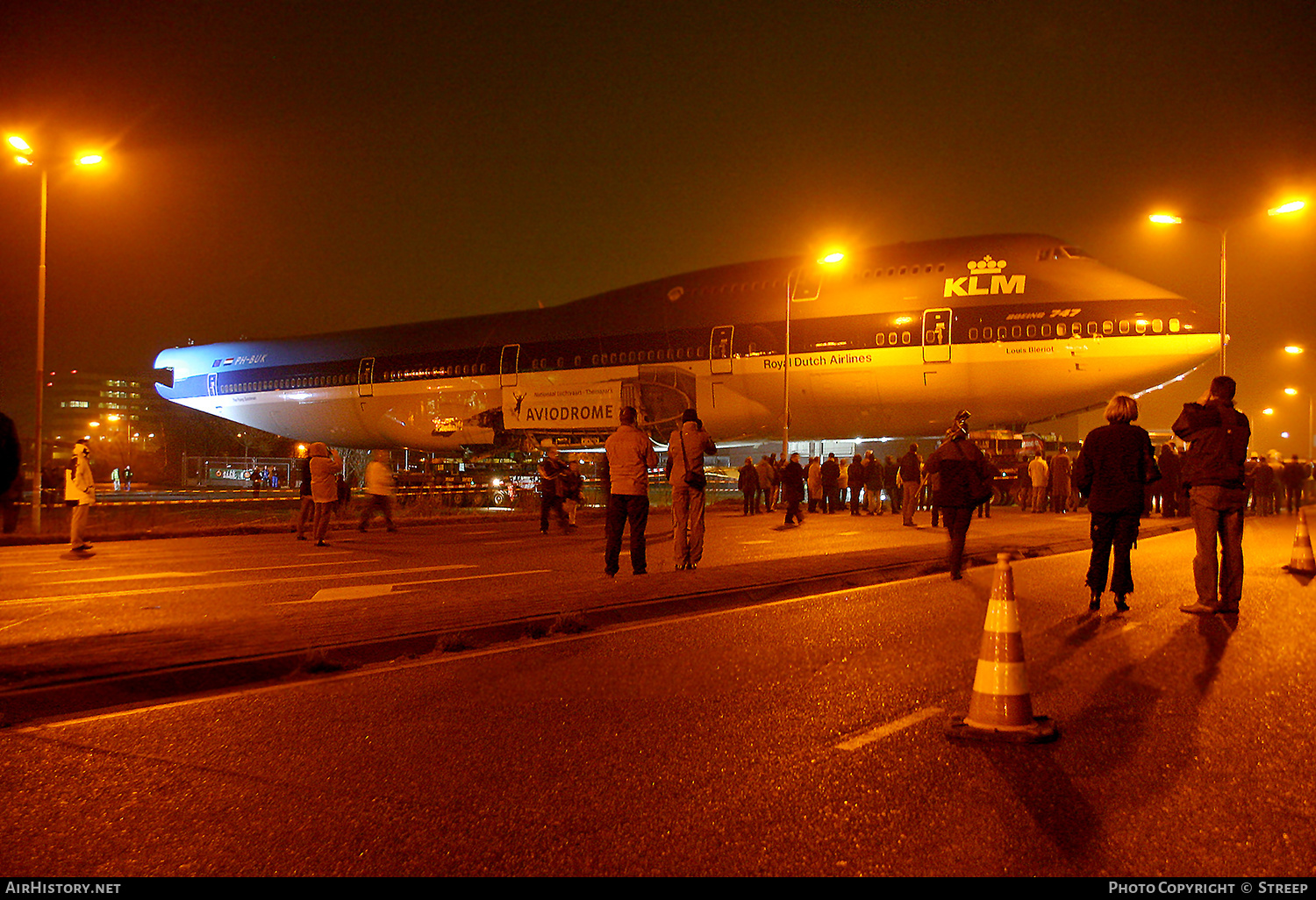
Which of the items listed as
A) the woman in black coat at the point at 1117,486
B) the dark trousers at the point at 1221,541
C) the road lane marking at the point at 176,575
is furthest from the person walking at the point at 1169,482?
the road lane marking at the point at 176,575

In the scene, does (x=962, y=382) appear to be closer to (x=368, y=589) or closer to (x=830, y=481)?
(x=830, y=481)

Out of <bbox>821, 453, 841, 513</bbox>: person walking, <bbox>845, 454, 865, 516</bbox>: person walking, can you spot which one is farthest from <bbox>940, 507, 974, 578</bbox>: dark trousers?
<bbox>821, 453, 841, 513</bbox>: person walking

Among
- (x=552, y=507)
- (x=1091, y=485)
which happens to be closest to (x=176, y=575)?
(x=552, y=507)

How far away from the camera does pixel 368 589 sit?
30.7 feet

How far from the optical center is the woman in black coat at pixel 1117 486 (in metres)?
7.68

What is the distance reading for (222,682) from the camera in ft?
18.3

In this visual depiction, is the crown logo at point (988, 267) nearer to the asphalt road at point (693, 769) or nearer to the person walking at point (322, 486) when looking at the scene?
the person walking at point (322, 486)

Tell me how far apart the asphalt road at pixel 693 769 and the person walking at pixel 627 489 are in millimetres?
3028

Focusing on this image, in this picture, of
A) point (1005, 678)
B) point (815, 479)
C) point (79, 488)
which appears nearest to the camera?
point (1005, 678)

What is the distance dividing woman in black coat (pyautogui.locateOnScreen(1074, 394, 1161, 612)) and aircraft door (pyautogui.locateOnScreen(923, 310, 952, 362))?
15.4m

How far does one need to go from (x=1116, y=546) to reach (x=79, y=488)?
13.5 meters

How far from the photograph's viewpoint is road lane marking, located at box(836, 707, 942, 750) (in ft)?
13.5

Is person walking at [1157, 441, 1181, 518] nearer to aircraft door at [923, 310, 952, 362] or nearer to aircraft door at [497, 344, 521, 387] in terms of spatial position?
aircraft door at [923, 310, 952, 362]

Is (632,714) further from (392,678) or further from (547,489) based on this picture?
(547,489)
